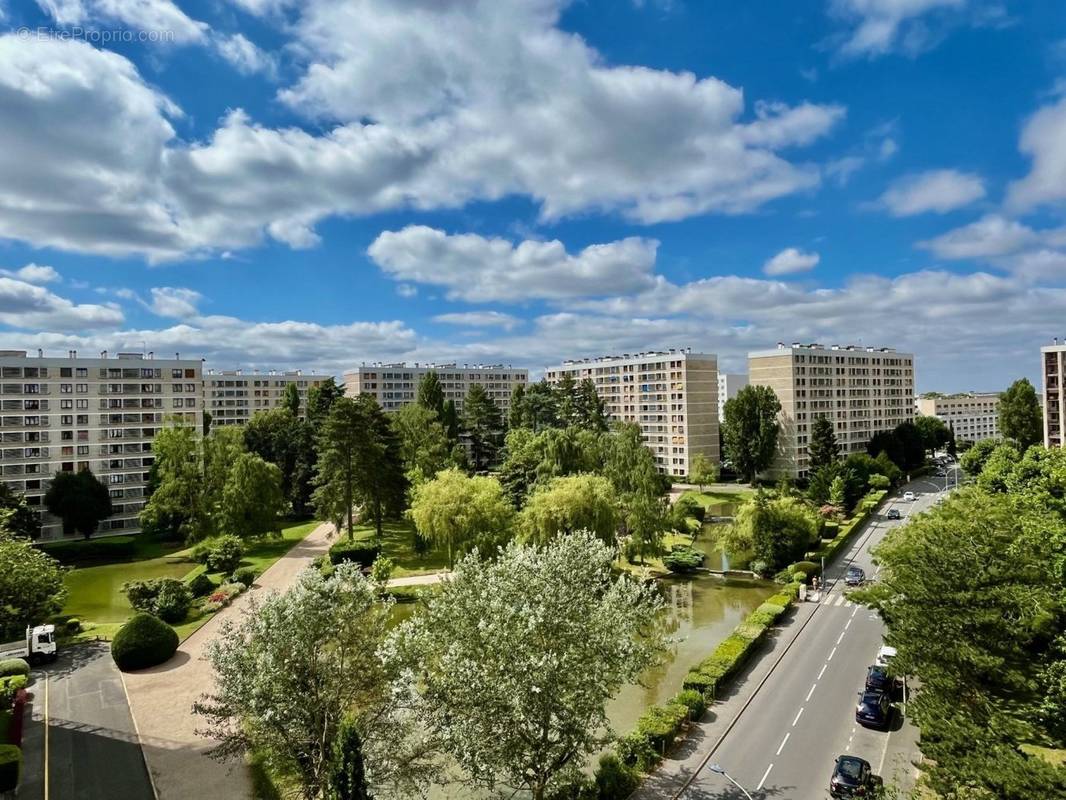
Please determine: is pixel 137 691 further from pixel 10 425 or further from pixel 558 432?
pixel 10 425

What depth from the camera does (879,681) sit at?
26.8 meters

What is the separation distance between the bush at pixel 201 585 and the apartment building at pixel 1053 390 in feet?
330

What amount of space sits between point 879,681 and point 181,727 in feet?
95.7

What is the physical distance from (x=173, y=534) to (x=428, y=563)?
31529 millimetres

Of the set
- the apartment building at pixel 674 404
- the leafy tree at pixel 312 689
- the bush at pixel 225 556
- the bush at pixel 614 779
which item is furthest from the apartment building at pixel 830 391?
the leafy tree at pixel 312 689

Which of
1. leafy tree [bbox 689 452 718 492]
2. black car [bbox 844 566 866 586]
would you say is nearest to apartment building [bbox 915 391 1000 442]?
leafy tree [bbox 689 452 718 492]

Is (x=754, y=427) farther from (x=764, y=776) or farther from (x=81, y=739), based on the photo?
(x=81, y=739)

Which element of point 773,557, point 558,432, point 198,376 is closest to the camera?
point 773,557

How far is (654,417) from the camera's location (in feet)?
328

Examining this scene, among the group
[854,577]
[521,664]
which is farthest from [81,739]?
[854,577]

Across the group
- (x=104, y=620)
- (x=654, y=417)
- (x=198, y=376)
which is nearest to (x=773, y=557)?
(x=104, y=620)

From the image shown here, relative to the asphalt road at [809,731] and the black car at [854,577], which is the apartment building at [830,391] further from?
the asphalt road at [809,731]

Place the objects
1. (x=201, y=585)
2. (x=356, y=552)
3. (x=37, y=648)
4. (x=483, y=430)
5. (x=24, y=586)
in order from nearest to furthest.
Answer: (x=24, y=586) → (x=37, y=648) → (x=201, y=585) → (x=356, y=552) → (x=483, y=430)

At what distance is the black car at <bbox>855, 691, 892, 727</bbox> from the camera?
24141 millimetres
